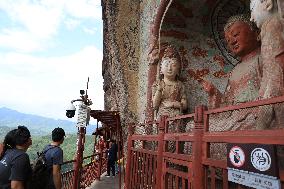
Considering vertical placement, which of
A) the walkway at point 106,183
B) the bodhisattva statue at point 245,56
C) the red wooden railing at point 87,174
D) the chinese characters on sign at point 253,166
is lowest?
the walkway at point 106,183

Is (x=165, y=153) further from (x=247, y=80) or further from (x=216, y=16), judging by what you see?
(x=216, y=16)

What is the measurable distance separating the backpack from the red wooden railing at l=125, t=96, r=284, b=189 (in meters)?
1.30

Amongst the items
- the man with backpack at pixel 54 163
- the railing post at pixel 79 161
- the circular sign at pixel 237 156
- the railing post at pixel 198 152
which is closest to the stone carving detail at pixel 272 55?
the railing post at pixel 198 152

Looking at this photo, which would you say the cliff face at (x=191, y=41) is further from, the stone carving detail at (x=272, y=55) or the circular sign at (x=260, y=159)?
the circular sign at (x=260, y=159)

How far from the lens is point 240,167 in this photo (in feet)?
6.91

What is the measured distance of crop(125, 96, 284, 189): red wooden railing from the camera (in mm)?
2163

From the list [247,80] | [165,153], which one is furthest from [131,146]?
[247,80]

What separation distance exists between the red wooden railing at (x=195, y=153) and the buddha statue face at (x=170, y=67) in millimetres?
1427

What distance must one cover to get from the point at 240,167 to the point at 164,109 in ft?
13.6

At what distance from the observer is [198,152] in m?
2.78

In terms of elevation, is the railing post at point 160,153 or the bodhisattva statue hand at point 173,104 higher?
the bodhisattva statue hand at point 173,104

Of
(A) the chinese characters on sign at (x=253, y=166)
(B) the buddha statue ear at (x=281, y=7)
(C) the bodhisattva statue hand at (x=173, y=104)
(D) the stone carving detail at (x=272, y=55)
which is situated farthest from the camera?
(C) the bodhisattva statue hand at (x=173, y=104)

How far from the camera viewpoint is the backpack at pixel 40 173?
3342 mm

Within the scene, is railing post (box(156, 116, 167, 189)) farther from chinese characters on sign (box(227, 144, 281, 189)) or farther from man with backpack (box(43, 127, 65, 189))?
chinese characters on sign (box(227, 144, 281, 189))
